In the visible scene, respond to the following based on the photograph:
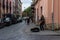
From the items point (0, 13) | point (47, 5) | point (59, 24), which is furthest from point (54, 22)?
point (0, 13)

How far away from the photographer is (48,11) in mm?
30469

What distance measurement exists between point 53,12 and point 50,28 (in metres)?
2.11

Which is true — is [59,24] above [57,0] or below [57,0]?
below

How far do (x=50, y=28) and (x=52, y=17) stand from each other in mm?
1573

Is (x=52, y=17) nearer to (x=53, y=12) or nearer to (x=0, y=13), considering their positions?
(x=53, y=12)

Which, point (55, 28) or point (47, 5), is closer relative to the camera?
point (55, 28)

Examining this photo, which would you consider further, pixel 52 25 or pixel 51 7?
pixel 51 7

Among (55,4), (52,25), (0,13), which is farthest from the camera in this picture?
(0,13)

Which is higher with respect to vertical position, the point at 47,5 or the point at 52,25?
the point at 47,5

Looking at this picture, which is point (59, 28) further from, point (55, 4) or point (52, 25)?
point (55, 4)

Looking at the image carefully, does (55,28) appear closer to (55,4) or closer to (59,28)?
(59,28)

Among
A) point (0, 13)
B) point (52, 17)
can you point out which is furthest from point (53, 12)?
point (0, 13)

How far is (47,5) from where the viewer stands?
30516 millimetres

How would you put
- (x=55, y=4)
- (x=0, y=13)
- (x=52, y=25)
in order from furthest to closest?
(x=0, y=13) < (x=55, y=4) < (x=52, y=25)
